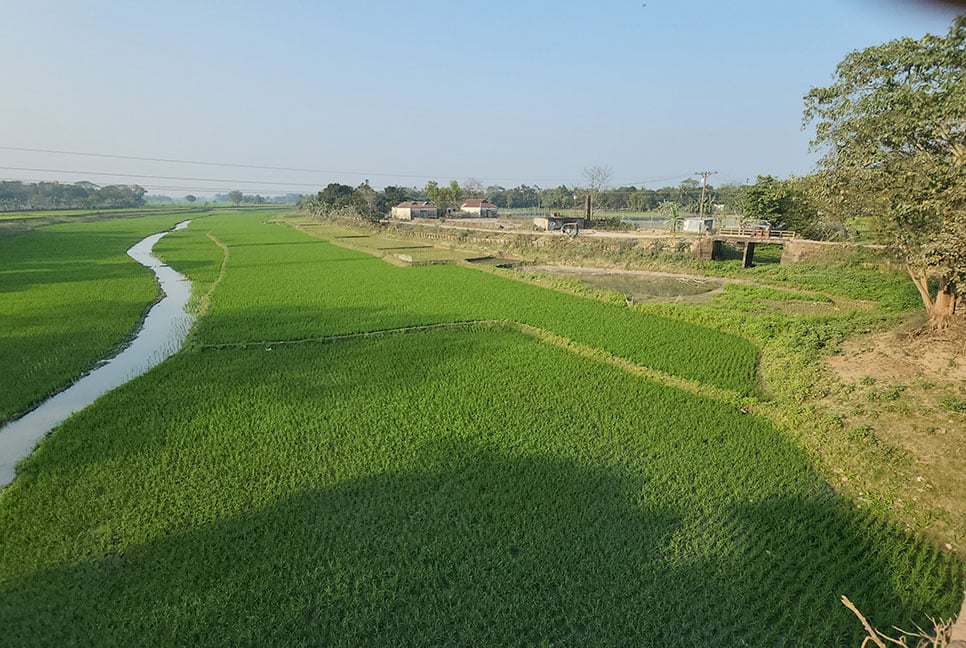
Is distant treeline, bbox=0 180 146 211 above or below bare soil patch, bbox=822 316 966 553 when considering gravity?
above

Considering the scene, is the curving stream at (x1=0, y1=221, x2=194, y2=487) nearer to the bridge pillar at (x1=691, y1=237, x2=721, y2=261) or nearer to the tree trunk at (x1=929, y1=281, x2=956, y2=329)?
the tree trunk at (x1=929, y1=281, x2=956, y2=329)

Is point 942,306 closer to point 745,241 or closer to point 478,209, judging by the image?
point 745,241

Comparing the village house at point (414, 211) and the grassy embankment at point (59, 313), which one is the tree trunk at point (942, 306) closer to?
the grassy embankment at point (59, 313)

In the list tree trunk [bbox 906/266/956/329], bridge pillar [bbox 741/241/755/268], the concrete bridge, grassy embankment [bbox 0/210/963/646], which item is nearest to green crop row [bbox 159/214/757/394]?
grassy embankment [bbox 0/210/963/646]

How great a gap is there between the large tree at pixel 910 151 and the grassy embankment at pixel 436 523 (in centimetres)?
471

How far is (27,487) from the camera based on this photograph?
6.41 m

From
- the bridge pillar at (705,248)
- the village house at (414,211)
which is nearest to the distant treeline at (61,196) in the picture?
the village house at (414,211)

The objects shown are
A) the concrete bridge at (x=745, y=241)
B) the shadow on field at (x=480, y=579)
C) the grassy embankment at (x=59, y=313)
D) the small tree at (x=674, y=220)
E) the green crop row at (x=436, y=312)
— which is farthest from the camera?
the small tree at (x=674, y=220)

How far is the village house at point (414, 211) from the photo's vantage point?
195 feet

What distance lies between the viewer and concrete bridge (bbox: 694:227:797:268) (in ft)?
76.4

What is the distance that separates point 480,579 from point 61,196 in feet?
442

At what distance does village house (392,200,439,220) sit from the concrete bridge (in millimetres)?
40404

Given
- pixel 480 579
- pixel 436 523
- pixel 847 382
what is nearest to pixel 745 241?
pixel 847 382

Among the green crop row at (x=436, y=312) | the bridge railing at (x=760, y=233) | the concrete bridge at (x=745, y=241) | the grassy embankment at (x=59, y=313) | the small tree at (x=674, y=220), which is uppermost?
the small tree at (x=674, y=220)
